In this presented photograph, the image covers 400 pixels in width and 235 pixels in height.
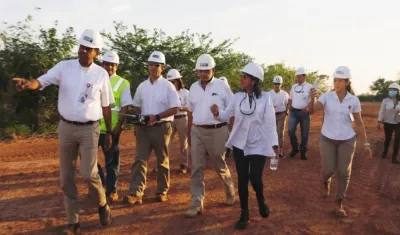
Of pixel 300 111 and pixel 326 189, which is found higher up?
pixel 300 111

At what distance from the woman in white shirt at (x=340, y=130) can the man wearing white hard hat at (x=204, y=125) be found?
1412mm

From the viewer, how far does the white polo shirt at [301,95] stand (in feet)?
33.9

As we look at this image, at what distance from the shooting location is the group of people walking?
5.00 m

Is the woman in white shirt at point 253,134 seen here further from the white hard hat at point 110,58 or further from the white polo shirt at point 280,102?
the white polo shirt at point 280,102

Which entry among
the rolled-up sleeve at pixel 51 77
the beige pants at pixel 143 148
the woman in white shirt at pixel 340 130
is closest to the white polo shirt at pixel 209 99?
the beige pants at pixel 143 148

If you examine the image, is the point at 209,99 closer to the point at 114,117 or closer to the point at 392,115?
the point at 114,117

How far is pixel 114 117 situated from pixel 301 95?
565 cm

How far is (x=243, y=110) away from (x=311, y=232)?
5.86 feet

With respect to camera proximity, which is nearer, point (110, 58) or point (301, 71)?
point (110, 58)

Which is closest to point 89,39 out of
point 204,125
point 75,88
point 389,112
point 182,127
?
point 75,88

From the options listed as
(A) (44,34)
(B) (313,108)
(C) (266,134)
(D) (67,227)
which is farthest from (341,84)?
(A) (44,34)

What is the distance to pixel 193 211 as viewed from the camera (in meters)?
5.81

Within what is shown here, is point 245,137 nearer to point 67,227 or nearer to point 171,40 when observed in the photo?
point 67,227

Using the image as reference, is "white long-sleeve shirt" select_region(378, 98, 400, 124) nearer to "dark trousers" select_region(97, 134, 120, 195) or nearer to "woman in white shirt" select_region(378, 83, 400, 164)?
"woman in white shirt" select_region(378, 83, 400, 164)
